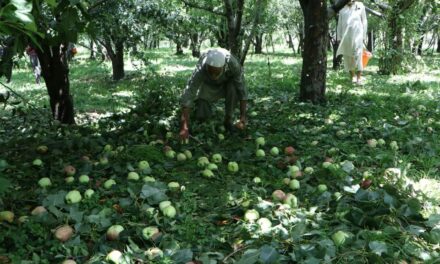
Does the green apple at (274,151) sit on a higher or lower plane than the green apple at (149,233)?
higher

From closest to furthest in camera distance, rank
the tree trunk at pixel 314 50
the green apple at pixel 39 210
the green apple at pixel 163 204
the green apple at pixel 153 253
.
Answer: the green apple at pixel 153 253 < the green apple at pixel 39 210 < the green apple at pixel 163 204 < the tree trunk at pixel 314 50

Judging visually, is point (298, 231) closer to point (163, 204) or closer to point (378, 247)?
point (378, 247)

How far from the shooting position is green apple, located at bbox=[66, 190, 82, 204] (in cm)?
294

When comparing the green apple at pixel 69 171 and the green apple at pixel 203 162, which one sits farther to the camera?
the green apple at pixel 203 162

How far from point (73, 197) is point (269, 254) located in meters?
1.40

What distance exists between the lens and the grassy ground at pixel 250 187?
8.00ft

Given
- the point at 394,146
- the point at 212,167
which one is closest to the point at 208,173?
the point at 212,167

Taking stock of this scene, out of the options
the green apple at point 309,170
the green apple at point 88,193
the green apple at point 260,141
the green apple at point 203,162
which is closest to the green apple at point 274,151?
the green apple at point 260,141

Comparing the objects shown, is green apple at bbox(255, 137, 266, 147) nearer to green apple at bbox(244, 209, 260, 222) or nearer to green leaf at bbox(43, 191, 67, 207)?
green apple at bbox(244, 209, 260, 222)

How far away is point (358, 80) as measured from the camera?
8180mm

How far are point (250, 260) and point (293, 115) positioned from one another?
11.6ft

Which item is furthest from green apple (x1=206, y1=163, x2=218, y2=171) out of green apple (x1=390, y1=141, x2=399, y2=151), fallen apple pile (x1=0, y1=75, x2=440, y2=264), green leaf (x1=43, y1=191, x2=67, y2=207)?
green apple (x1=390, y1=141, x2=399, y2=151)

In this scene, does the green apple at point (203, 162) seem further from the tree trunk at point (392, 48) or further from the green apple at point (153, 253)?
the tree trunk at point (392, 48)

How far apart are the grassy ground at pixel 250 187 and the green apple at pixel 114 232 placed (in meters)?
0.04
